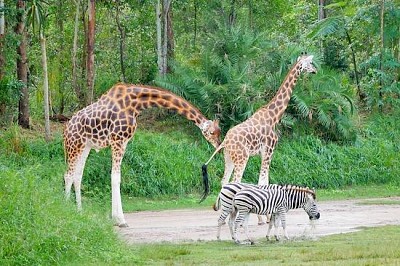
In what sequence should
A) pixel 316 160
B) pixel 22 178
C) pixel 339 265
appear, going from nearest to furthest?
pixel 339 265, pixel 22 178, pixel 316 160

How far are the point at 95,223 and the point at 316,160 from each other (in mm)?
14235

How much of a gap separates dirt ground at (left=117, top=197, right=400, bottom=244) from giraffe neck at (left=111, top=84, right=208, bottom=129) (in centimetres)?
234

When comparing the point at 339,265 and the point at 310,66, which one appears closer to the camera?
the point at 339,265

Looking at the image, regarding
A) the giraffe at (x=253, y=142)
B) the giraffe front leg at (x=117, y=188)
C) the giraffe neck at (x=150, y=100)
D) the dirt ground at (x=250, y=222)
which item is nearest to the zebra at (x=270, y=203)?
the dirt ground at (x=250, y=222)

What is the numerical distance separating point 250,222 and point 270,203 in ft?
12.4

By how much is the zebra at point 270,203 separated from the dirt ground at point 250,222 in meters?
0.50

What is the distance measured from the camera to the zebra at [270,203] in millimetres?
15344

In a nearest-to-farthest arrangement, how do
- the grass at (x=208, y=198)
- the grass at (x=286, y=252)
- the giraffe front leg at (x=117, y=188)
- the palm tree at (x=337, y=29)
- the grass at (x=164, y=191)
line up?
the grass at (x=164, y=191)
the grass at (x=286, y=252)
the giraffe front leg at (x=117, y=188)
the grass at (x=208, y=198)
the palm tree at (x=337, y=29)

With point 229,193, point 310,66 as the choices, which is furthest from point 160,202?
point 229,193

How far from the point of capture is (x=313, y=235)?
15781 millimetres

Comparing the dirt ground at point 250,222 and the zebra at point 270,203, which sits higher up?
the zebra at point 270,203

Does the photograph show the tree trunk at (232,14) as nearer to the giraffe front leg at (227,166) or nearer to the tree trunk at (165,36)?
the tree trunk at (165,36)

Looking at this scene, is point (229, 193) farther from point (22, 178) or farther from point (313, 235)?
point (22, 178)

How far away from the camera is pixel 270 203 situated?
50.8ft
